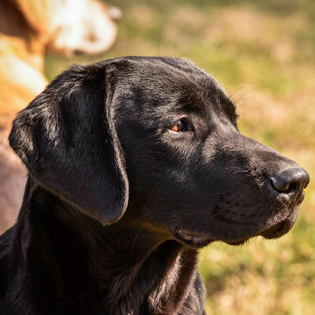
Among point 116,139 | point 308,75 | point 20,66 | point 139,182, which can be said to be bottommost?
point 308,75

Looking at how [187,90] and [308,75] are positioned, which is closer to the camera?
[187,90]

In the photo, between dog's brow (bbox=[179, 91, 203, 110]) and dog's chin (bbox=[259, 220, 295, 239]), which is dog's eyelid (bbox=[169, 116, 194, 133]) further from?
dog's chin (bbox=[259, 220, 295, 239])

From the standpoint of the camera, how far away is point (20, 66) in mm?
5328

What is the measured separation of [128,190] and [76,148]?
275 millimetres

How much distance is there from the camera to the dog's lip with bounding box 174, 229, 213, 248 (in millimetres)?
2785

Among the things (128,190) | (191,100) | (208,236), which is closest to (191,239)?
(208,236)

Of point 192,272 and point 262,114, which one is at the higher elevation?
point 192,272

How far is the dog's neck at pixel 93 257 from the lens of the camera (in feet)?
9.29

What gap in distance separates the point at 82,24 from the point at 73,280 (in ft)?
12.3

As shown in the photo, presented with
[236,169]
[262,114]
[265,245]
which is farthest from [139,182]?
[262,114]

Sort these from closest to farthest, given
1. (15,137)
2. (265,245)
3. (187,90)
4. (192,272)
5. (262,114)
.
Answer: (15,137) → (187,90) → (192,272) → (265,245) → (262,114)

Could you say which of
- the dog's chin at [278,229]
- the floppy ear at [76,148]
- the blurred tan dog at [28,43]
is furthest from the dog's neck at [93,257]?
the blurred tan dog at [28,43]

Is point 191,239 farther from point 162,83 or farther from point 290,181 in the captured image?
point 162,83

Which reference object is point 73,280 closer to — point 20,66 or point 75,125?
point 75,125
